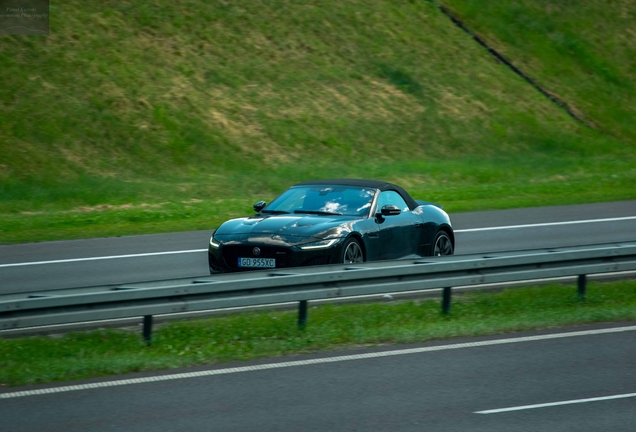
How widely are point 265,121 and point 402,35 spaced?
385 inches

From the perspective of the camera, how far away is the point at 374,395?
729 cm

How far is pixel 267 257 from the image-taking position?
11461 millimetres

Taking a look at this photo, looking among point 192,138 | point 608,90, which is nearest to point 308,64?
point 192,138

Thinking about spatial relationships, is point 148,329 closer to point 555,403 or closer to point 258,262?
point 258,262

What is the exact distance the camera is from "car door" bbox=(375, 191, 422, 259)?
12.6m

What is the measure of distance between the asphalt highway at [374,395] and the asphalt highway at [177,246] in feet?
17.4

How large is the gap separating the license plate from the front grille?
40 millimetres

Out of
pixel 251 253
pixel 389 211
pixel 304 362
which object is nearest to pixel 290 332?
pixel 304 362

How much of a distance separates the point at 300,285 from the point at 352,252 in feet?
8.35

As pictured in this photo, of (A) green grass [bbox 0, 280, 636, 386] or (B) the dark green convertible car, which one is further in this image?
(B) the dark green convertible car

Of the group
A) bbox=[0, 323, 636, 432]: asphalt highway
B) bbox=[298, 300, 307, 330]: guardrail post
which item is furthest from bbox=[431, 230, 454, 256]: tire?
bbox=[0, 323, 636, 432]: asphalt highway

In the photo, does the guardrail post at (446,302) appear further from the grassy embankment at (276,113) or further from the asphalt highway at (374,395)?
the grassy embankment at (276,113)

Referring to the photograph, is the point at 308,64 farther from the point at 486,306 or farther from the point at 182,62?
the point at 486,306

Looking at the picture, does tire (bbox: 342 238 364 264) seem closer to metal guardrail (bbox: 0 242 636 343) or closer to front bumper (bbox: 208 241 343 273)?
front bumper (bbox: 208 241 343 273)
